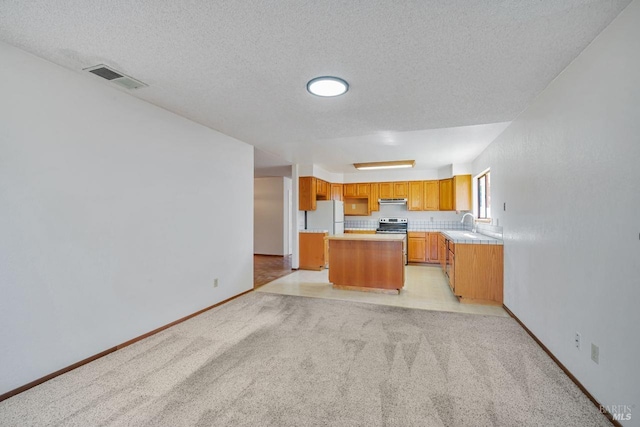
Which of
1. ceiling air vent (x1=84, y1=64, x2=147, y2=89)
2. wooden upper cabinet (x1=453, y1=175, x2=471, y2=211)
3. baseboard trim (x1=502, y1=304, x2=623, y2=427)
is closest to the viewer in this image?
baseboard trim (x1=502, y1=304, x2=623, y2=427)

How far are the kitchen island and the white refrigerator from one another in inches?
72.4

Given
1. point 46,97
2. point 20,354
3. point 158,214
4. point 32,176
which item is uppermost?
point 46,97

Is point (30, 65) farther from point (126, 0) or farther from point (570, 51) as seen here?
point (570, 51)

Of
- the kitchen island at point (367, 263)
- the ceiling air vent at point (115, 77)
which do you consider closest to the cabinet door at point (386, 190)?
the kitchen island at point (367, 263)

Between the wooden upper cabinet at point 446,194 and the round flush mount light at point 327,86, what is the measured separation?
502cm

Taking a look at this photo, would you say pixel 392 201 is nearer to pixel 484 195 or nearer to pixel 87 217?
pixel 484 195

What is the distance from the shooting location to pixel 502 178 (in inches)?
149

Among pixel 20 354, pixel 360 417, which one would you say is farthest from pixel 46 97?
pixel 360 417

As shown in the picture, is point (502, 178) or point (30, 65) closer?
point (30, 65)

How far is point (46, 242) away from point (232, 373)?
1716mm

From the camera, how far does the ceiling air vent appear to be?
2.17 meters

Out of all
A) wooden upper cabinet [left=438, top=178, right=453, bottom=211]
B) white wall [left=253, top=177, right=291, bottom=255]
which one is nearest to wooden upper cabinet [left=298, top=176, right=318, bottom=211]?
white wall [left=253, top=177, right=291, bottom=255]

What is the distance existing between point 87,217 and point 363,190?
244 inches

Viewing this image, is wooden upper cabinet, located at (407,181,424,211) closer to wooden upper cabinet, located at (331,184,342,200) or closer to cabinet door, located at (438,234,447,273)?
cabinet door, located at (438,234,447,273)
